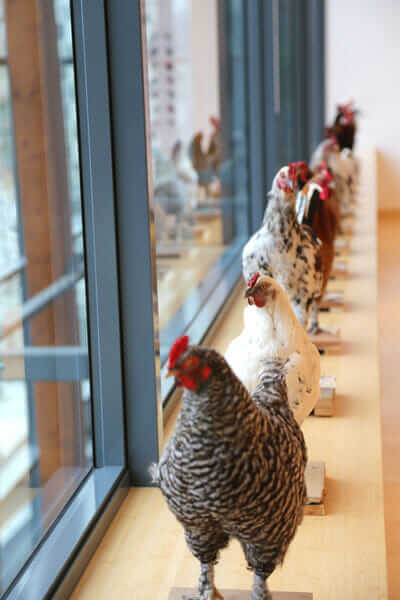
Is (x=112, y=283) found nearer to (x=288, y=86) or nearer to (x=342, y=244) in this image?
(x=342, y=244)

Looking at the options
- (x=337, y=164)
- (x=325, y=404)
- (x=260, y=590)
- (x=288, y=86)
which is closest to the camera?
(x=260, y=590)

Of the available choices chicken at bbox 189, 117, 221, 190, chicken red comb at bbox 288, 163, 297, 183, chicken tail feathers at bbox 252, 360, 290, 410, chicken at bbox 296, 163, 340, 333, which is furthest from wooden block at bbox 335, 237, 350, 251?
chicken tail feathers at bbox 252, 360, 290, 410

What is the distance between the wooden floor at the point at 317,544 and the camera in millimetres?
1426

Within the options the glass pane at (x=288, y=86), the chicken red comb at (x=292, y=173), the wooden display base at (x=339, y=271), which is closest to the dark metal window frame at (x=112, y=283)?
the chicken red comb at (x=292, y=173)

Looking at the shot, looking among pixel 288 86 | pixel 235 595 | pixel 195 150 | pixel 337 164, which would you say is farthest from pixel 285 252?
pixel 288 86

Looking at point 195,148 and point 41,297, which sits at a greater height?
point 195,148

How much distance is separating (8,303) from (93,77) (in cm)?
49

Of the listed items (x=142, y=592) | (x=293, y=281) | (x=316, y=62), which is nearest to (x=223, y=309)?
(x=293, y=281)

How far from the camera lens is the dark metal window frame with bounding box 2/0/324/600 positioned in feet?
5.10

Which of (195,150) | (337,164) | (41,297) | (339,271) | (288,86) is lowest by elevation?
(339,271)

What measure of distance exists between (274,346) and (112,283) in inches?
16.0

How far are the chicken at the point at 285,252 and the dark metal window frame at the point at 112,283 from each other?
0.42 m

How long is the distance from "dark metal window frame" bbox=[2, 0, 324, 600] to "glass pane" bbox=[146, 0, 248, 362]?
2.75 ft

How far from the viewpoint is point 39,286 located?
5.36 ft
